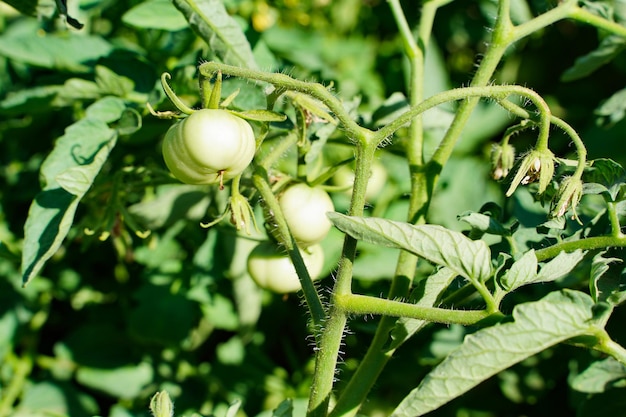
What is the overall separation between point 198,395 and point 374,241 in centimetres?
78

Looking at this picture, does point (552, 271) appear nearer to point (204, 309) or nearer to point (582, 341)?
point (582, 341)

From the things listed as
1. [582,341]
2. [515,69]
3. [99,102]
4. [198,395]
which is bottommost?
[198,395]

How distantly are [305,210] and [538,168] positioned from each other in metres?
0.30

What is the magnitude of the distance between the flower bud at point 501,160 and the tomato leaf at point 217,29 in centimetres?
34

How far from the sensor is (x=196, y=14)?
0.99 m

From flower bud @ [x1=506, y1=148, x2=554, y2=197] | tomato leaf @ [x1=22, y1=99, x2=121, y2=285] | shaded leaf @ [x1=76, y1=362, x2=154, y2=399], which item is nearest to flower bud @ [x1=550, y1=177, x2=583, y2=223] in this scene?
flower bud @ [x1=506, y1=148, x2=554, y2=197]

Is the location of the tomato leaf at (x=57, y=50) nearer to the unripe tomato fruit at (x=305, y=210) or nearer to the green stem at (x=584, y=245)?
the unripe tomato fruit at (x=305, y=210)

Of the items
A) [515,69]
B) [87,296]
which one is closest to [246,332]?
[87,296]

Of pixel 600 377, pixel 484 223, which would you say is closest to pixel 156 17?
pixel 484 223

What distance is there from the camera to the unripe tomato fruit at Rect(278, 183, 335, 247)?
3.26 ft

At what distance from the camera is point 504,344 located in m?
0.68

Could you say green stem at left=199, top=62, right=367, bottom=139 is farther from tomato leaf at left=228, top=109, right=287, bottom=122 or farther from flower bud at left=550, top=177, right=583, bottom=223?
flower bud at left=550, top=177, right=583, bottom=223

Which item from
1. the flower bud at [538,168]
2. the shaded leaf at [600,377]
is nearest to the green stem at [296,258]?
the flower bud at [538,168]

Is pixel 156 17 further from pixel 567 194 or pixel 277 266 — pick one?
pixel 567 194
